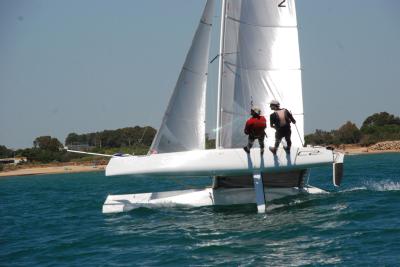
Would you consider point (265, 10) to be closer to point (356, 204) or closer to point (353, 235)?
point (356, 204)

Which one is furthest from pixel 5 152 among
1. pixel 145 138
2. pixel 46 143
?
pixel 145 138

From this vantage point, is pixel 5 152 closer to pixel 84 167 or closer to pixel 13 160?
pixel 13 160

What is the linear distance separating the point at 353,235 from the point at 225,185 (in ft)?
20.4

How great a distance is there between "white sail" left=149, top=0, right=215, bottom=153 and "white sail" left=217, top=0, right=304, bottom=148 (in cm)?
55

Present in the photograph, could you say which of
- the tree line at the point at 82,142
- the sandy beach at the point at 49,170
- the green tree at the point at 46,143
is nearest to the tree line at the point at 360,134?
the tree line at the point at 82,142

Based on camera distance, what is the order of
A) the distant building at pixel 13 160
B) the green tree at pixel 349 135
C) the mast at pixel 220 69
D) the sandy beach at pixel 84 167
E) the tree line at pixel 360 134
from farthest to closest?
the distant building at pixel 13 160
the green tree at pixel 349 135
the tree line at pixel 360 134
the sandy beach at pixel 84 167
the mast at pixel 220 69

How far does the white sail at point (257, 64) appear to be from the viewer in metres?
17.2

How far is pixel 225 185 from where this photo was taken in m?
17.8

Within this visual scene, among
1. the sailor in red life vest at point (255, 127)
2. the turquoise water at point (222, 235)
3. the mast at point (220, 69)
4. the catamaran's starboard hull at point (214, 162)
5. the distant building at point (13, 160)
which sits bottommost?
the turquoise water at point (222, 235)

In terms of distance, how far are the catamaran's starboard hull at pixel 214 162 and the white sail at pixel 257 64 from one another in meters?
1.43

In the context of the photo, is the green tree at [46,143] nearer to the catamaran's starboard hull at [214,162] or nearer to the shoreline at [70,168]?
the shoreline at [70,168]

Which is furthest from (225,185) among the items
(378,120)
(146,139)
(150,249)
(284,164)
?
(378,120)

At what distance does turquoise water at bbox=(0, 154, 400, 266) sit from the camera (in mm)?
10898

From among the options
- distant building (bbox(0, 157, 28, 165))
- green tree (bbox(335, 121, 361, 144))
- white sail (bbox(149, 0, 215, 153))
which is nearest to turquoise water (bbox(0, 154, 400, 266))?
white sail (bbox(149, 0, 215, 153))
